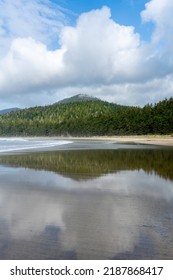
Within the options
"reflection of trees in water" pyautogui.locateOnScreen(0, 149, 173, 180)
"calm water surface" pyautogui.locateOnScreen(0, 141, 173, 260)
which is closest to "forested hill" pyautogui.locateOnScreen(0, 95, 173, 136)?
"reflection of trees in water" pyautogui.locateOnScreen(0, 149, 173, 180)

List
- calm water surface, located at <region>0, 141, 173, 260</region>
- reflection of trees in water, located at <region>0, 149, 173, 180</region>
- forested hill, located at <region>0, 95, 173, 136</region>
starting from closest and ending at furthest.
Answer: calm water surface, located at <region>0, 141, 173, 260</region> < reflection of trees in water, located at <region>0, 149, 173, 180</region> < forested hill, located at <region>0, 95, 173, 136</region>

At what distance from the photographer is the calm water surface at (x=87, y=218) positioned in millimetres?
6299

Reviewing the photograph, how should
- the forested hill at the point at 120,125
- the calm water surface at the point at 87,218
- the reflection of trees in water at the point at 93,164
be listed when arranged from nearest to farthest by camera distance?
the calm water surface at the point at 87,218 → the reflection of trees in water at the point at 93,164 → the forested hill at the point at 120,125

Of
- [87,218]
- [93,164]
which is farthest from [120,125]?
[87,218]

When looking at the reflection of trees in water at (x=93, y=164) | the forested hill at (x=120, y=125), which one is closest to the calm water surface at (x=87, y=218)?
the reflection of trees in water at (x=93, y=164)

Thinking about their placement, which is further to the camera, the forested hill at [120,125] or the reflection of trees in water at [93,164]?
the forested hill at [120,125]

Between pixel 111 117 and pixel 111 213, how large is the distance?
11213 cm

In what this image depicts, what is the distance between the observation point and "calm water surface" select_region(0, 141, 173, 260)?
6.30 m

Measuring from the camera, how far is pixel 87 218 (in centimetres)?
859

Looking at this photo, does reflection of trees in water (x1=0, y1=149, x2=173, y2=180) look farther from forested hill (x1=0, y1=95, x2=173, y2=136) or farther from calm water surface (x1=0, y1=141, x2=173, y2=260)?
forested hill (x1=0, y1=95, x2=173, y2=136)

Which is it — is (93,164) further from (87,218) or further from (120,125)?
(120,125)

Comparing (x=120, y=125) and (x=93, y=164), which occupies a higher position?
(x=120, y=125)

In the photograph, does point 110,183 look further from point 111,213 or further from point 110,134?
point 110,134

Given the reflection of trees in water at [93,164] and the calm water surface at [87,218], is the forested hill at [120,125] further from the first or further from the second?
the calm water surface at [87,218]
